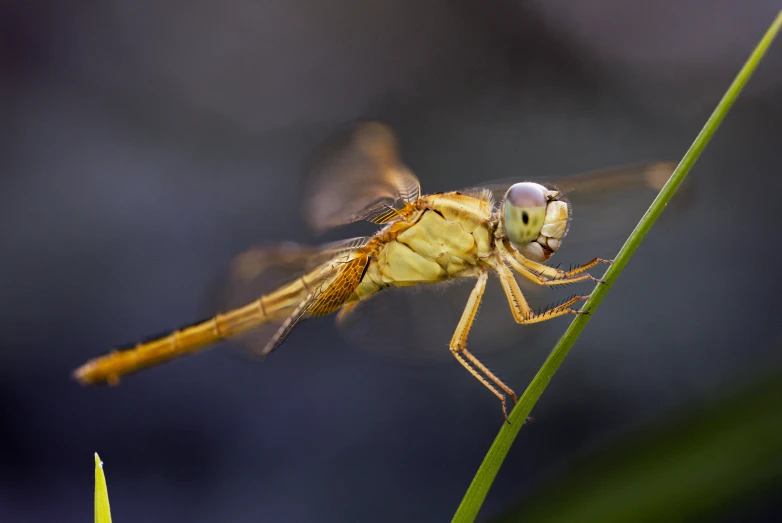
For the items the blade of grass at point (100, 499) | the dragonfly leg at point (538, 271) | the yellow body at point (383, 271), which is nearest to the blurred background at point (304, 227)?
the yellow body at point (383, 271)

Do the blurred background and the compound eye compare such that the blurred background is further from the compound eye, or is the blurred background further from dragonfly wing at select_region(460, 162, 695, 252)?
the compound eye

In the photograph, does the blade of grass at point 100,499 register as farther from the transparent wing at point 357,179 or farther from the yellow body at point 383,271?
the transparent wing at point 357,179

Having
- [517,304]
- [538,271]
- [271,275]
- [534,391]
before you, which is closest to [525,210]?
[538,271]

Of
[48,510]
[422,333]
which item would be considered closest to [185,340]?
[422,333]

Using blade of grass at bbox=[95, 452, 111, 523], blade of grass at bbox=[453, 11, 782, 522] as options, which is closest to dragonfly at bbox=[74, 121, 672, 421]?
blade of grass at bbox=[453, 11, 782, 522]

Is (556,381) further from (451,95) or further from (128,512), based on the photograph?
(128,512)
